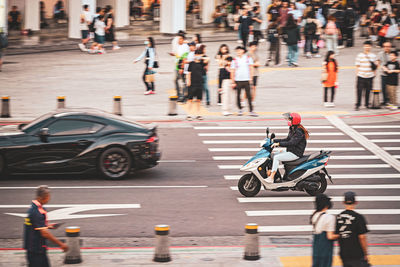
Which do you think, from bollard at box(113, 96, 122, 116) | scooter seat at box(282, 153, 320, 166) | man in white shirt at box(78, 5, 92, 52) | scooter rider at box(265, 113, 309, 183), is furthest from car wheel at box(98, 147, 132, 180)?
man in white shirt at box(78, 5, 92, 52)

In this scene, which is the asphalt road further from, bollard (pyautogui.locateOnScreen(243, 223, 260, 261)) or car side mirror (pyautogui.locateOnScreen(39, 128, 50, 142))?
bollard (pyautogui.locateOnScreen(243, 223, 260, 261))

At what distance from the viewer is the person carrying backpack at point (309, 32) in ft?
103

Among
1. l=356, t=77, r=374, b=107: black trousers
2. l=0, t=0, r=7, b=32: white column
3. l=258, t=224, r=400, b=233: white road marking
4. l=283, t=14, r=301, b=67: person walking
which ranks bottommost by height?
l=258, t=224, r=400, b=233: white road marking

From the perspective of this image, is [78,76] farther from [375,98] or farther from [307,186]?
[307,186]

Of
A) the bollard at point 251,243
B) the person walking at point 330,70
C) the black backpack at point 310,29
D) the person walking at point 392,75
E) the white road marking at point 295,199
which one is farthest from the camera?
the black backpack at point 310,29

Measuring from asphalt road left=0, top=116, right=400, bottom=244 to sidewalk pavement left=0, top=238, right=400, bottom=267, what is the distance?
30.4 inches

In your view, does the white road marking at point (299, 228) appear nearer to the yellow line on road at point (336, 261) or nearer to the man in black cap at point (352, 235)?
the yellow line on road at point (336, 261)

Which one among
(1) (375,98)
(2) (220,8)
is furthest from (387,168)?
(2) (220,8)

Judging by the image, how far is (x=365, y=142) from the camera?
64.9ft

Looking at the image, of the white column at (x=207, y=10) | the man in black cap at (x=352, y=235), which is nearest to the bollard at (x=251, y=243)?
the man in black cap at (x=352, y=235)

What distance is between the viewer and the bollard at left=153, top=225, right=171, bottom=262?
10828mm

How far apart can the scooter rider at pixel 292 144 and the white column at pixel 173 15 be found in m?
23.3

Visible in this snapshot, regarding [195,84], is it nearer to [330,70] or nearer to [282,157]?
[330,70]

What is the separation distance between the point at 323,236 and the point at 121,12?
3312cm
